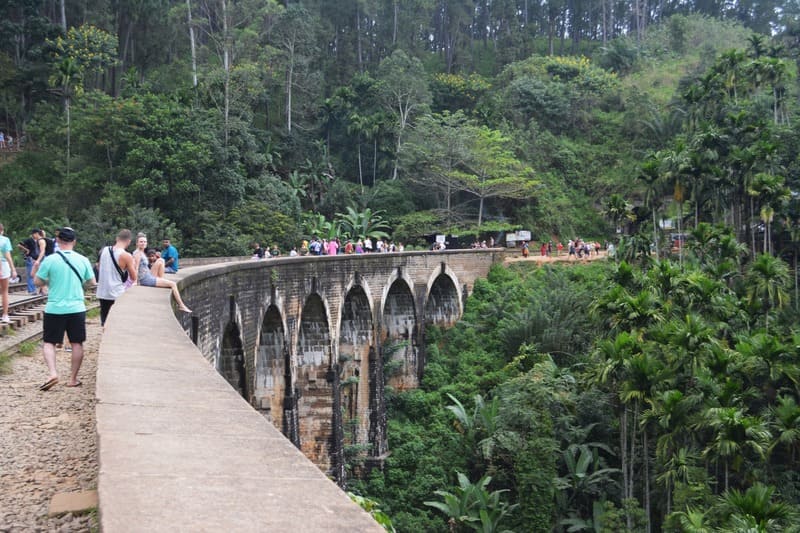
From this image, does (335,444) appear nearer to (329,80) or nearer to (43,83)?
(43,83)

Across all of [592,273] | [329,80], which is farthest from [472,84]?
[592,273]

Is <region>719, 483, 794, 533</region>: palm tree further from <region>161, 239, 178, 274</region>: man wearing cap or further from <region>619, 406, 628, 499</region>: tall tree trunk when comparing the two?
<region>161, 239, 178, 274</region>: man wearing cap

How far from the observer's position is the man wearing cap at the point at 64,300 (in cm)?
568

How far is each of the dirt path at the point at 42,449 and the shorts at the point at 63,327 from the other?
375 millimetres

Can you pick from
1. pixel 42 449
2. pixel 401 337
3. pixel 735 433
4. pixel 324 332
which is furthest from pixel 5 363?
pixel 401 337

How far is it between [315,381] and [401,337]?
8.29 metres

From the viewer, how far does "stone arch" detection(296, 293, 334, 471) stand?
18250 millimetres

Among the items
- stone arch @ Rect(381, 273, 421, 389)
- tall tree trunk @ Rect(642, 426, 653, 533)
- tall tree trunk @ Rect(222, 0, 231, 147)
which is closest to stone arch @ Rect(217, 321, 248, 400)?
tall tree trunk @ Rect(642, 426, 653, 533)

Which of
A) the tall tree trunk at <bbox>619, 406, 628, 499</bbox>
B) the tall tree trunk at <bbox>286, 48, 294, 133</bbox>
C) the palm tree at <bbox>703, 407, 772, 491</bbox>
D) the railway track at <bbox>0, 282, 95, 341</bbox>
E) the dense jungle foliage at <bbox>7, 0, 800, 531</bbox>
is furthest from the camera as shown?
the tall tree trunk at <bbox>286, 48, 294, 133</bbox>

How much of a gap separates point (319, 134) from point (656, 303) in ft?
98.1

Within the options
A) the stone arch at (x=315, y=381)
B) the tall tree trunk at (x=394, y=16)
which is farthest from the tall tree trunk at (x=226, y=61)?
the tall tree trunk at (x=394, y=16)

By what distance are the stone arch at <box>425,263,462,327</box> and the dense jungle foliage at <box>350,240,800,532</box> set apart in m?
3.49

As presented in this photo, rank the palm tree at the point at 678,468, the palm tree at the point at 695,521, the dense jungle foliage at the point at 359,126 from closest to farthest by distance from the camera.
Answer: the palm tree at the point at 695,521 < the palm tree at the point at 678,468 < the dense jungle foliage at the point at 359,126

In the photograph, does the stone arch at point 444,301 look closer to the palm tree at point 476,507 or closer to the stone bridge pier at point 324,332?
the stone bridge pier at point 324,332
